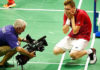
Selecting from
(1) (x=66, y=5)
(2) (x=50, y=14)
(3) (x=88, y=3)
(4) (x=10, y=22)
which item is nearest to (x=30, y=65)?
(1) (x=66, y=5)

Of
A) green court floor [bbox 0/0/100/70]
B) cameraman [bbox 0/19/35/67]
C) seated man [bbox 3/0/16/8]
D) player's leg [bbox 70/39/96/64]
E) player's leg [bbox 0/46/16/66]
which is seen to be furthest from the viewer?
seated man [bbox 3/0/16/8]

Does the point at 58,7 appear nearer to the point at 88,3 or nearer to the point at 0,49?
the point at 88,3

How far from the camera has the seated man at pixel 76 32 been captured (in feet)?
21.4

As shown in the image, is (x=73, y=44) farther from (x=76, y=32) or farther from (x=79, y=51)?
(x=76, y=32)

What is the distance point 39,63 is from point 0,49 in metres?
1.01

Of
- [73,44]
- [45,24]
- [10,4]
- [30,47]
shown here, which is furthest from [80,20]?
[10,4]

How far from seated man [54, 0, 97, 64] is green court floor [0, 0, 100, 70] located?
28 cm

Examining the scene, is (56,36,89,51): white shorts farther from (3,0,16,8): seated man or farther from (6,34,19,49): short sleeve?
(3,0,16,8): seated man

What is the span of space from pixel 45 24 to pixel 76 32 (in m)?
2.54

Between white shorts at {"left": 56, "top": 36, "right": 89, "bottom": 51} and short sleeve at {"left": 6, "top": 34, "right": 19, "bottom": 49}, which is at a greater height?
short sleeve at {"left": 6, "top": 34, "right": 19, "bottom": 49}

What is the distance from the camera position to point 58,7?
10.4 metres

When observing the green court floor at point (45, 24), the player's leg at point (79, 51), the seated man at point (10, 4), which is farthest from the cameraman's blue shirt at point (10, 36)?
the seated man at point (10, 4)

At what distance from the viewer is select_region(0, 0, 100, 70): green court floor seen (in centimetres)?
692

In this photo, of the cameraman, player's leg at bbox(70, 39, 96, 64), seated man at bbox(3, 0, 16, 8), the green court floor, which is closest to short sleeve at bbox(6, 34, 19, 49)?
the cameraman
